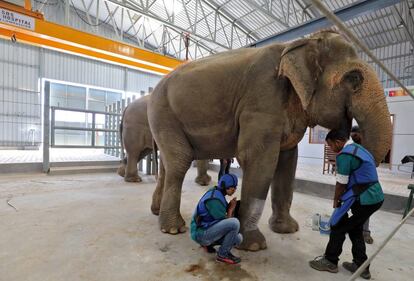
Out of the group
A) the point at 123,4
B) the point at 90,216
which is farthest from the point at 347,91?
the point at 123,4

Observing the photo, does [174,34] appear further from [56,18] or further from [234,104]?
[234,104]

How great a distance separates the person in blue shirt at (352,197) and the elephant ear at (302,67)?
46 centimetres

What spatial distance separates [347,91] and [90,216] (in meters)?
3.27

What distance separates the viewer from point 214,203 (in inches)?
84.4

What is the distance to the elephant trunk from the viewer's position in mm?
1887

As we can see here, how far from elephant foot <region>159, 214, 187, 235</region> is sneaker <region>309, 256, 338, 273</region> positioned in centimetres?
136

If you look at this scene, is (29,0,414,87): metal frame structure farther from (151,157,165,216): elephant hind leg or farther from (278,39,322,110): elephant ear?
(278,39,322,110): elephant ear

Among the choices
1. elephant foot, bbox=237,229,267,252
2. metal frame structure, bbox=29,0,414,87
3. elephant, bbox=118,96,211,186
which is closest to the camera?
elephant foot, bbox=237,229,267,252

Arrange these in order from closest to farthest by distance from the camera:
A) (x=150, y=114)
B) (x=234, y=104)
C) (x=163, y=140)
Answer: (x=234, y=104)
(x=163, y=140)
(x=150, y=114)

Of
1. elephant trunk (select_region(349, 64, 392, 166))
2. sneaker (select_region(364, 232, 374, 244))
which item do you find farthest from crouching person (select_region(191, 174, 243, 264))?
sneaker (select_region(364, 232, 374, 244))

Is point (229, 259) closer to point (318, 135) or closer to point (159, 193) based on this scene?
point (159, 193)

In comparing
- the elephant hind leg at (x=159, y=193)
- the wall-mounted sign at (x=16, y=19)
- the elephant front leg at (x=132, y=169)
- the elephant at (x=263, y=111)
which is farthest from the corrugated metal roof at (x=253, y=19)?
the elephant hind leg at (x=159, y=193)

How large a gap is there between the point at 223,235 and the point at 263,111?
1.13 metres

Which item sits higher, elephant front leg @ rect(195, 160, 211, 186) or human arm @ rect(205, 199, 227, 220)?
human arm @ rect(205, 199, 227, 220)
